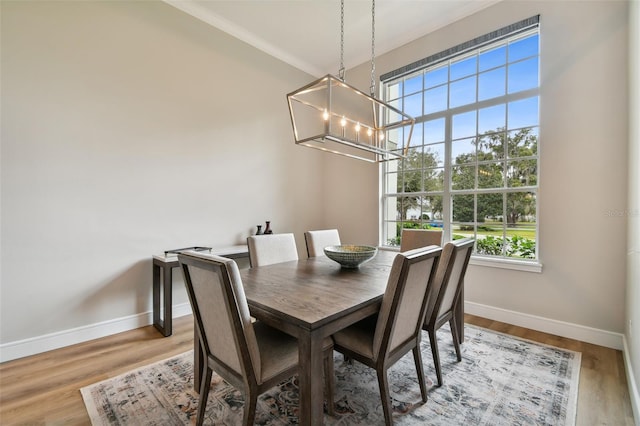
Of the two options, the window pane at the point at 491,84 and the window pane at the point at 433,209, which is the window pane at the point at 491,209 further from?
the window pane at the point at 491,84

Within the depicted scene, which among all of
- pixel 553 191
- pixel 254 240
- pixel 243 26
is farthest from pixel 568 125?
pixel 243 26

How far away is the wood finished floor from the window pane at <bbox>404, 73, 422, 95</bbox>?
2.92m

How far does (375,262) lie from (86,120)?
280 cm

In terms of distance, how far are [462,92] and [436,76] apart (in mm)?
423

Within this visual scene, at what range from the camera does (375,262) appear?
7.88ft

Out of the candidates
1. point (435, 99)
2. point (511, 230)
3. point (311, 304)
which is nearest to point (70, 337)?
point (311, 304)

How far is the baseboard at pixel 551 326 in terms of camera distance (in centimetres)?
235

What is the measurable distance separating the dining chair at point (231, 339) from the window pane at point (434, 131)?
114 inches

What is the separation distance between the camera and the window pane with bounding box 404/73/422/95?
367 centimetres

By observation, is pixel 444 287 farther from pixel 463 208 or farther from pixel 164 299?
pixel 164 299

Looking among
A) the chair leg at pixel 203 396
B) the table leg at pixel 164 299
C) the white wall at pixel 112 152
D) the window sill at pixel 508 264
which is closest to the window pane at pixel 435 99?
the window sill at pixel 508 264

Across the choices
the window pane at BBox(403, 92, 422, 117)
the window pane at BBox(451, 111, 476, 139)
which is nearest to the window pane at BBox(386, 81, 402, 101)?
the window pane at BBox(403, 92, 422, 117)

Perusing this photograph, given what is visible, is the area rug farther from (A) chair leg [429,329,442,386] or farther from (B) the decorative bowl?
(B) the decorative bowl

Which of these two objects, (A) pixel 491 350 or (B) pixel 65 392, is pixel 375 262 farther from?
(B) pixel 65 392
